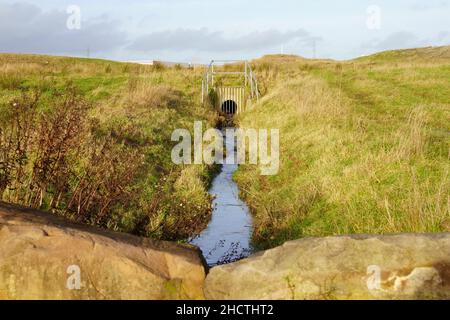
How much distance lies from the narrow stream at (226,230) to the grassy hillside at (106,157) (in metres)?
0.31

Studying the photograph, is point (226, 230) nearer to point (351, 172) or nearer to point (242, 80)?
point (351, 172)

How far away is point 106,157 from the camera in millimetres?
8992

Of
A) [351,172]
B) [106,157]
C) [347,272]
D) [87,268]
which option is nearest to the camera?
[347,272]

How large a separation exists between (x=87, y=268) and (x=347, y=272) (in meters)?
2.18

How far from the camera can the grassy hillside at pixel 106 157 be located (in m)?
8.04

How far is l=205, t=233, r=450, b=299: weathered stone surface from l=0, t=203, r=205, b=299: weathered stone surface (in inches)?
12.2

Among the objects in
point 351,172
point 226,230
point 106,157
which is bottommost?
point 226,230

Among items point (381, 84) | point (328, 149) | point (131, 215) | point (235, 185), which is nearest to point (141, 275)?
point (131, 215)

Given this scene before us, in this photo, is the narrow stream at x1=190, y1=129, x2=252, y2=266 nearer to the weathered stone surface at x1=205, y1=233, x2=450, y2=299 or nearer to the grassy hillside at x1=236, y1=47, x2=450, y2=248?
the grassy hillside at x1=236, y1=47, x2=450, y2=248

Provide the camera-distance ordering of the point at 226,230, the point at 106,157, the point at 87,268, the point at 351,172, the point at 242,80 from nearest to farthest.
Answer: the point at 87,268
the point at 106,157
the point at 351,172
the point at 226,230
the point at 242,80

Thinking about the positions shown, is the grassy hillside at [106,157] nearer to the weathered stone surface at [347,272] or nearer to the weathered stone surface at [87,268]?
the weathered stone surface at [87,268]

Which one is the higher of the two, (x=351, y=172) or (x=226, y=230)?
(x=351, y=172)

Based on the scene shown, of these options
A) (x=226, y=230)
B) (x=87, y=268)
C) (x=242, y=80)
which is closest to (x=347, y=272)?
(x=87, y=268)

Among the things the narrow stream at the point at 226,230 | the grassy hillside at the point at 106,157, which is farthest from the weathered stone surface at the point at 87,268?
the narrow stream at the point at 226,230
